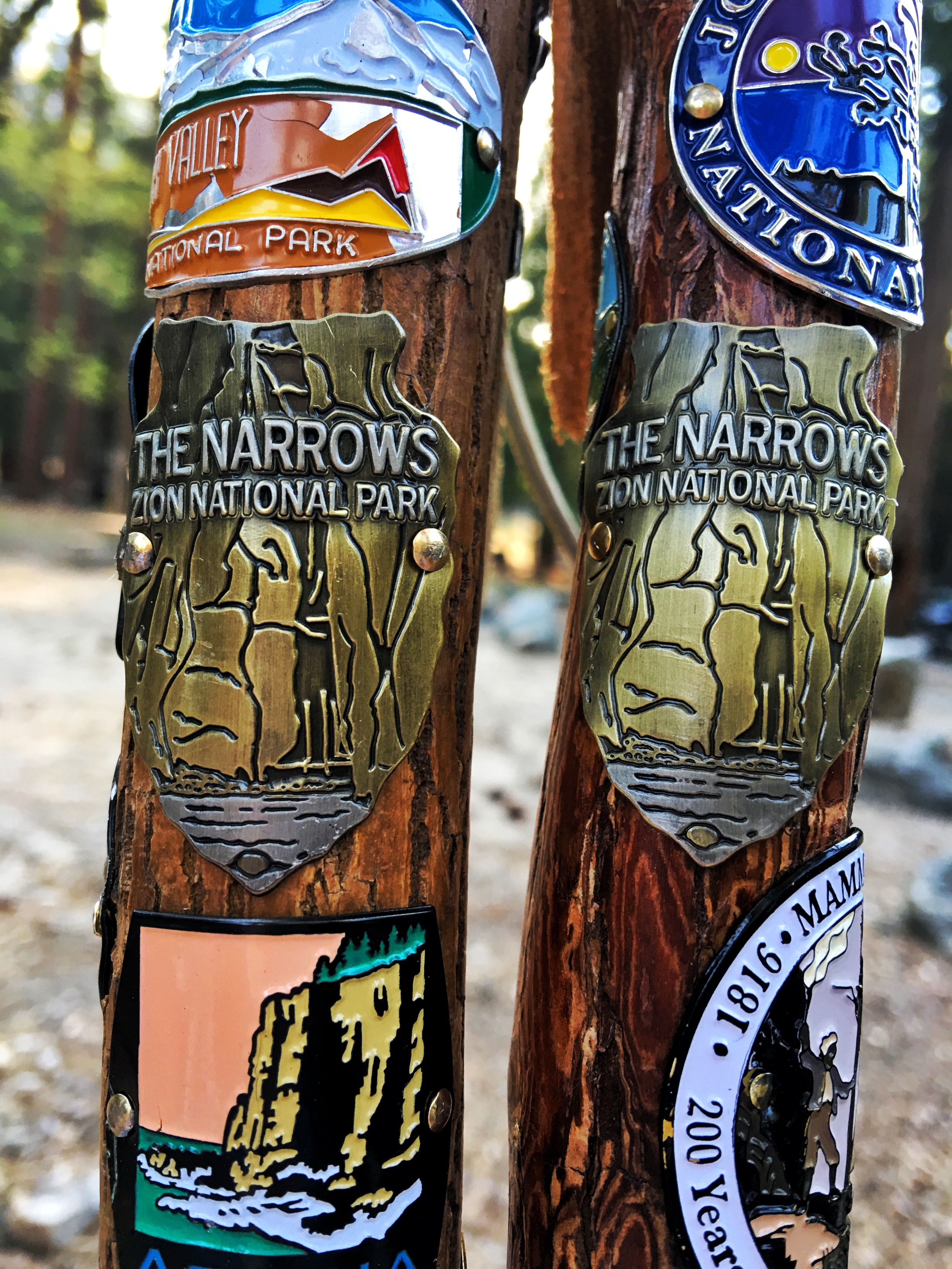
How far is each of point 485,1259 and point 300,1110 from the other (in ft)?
3.21

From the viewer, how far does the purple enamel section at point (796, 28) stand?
0.67 m

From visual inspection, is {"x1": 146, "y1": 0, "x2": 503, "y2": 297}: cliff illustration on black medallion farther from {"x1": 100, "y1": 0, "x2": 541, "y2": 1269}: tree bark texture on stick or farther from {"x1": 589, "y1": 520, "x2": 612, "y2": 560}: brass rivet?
{"x1": 589, "y1": 520, "x2": 612, "y2": 560}: brass rivet

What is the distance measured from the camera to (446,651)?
2.27 feet

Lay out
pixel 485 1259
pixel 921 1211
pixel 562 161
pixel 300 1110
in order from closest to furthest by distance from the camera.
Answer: pixel 300 1110 < pixel 562 161 < pixel 485 1259 < pixel 921 1211

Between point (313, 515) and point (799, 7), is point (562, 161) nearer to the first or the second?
point (799, 7)

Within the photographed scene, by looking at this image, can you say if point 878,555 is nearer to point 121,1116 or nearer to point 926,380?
point 121,1116

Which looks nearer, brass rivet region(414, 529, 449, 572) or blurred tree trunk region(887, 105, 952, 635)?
brass rivet region(414, 529, 449, 572)

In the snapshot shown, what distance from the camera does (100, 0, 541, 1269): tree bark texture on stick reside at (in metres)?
0.64

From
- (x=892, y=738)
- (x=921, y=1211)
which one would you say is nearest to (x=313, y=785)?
(x=921, y=1211)

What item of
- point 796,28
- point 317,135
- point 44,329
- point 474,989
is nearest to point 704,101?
point 796,28

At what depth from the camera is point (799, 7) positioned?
2.23 feet

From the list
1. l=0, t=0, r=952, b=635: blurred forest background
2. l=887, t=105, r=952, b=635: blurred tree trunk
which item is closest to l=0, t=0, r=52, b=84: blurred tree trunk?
l=0, t=0, r=952, b=635: blurred forest background

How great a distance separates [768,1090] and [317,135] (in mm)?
740

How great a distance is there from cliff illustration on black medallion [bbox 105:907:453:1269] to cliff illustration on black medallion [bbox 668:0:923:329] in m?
0.56
